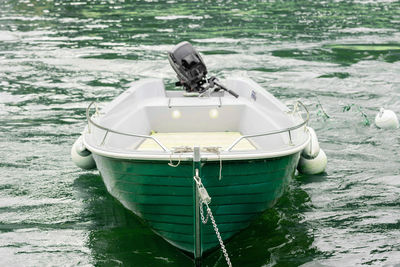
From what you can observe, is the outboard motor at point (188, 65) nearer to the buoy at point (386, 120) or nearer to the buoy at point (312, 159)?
the buoy at point (312, 159)

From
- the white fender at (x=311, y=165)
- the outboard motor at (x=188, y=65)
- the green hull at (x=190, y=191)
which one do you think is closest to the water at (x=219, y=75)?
the white fender at (x=311, y=165)

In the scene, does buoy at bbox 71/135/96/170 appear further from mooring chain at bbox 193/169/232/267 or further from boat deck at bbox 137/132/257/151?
mooring chain at bbox 193/169/232/267

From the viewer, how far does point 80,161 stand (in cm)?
773

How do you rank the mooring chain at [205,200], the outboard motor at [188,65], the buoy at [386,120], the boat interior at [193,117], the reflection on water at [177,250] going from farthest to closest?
the buoy at [386,120] < the outboard motor at [188,65] < the boat interior at [193,117] < the reflection on water at [177,250] < the mooring chain at [205,200]

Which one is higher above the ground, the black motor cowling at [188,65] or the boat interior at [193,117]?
the black motor cowling at [188,65]

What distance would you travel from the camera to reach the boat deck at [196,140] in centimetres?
721

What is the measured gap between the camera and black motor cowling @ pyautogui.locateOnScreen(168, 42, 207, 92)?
8484 millimetres

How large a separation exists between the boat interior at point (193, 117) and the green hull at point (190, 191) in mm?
1141

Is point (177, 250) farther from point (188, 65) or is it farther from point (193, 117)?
point (188, 65)

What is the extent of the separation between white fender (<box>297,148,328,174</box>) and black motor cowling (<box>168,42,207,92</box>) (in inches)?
80.8

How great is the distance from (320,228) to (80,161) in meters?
3.24

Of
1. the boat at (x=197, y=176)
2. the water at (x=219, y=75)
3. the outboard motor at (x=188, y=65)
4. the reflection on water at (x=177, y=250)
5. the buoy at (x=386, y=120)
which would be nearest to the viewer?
the boat at (x=197, y=176)

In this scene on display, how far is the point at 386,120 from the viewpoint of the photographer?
32.7 feet

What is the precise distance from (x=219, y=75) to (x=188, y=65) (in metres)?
5.65
